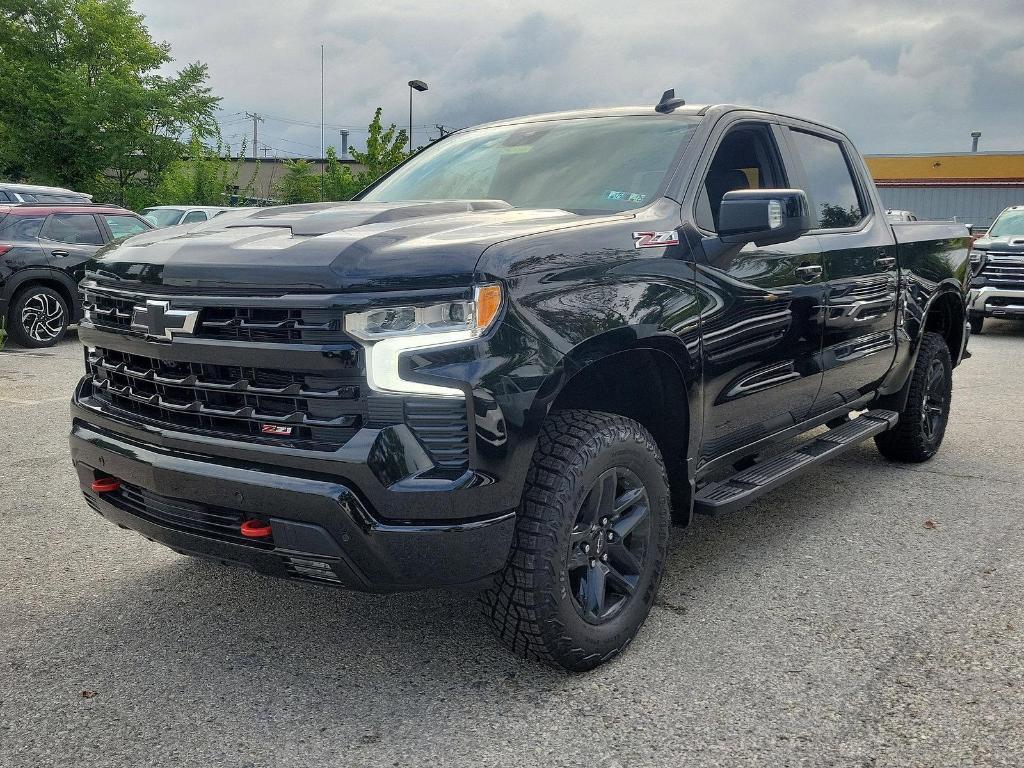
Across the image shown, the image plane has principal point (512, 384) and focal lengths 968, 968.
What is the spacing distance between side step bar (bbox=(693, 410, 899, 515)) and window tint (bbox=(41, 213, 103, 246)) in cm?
931

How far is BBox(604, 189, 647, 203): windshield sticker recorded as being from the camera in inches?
138

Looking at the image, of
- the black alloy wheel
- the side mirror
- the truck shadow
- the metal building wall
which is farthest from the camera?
the metal building wall

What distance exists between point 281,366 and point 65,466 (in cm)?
356

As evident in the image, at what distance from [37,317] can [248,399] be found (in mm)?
9331

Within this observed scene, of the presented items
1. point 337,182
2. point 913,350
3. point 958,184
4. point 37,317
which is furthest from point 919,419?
point 958,184

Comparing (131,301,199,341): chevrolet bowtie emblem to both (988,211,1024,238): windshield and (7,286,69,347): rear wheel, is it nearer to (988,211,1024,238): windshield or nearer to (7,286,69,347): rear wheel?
(7,286,69,347): rear wheel

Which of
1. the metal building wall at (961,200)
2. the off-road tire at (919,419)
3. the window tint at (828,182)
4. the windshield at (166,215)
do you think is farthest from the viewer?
the metal building wall at (961,200)

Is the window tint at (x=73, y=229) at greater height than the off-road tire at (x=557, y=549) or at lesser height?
greater

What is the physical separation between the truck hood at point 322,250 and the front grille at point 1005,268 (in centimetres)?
1178

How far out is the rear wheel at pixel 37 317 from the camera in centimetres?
1059

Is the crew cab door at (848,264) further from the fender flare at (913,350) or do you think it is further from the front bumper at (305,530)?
the front bumper at (305,530)

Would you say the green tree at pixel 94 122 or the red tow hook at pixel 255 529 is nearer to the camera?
the red tow hook at pixel 255 529

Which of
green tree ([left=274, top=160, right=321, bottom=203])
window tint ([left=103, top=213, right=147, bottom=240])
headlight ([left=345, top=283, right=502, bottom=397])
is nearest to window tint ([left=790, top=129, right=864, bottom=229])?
headlight ([left=345, top=283, right=502, bottom=397])

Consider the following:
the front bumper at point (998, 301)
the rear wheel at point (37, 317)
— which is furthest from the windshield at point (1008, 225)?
the rear wheel at point (37, 317)
